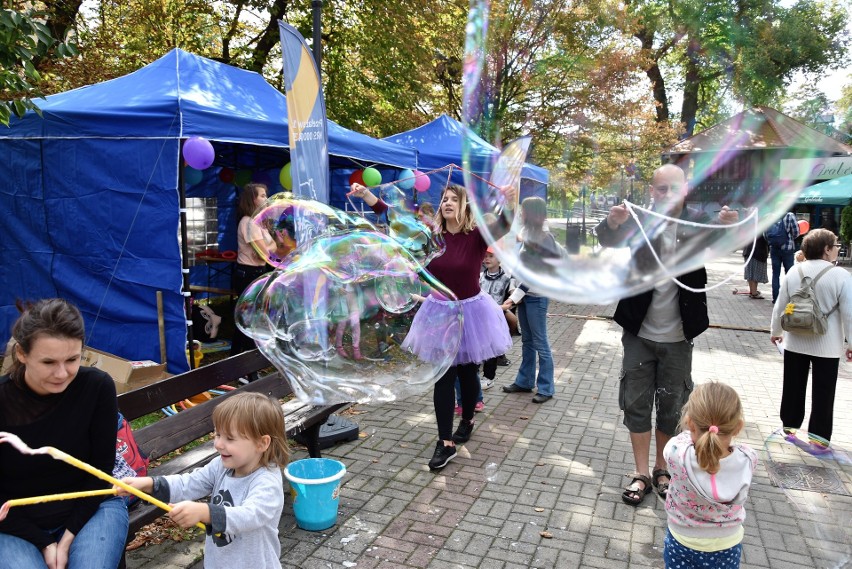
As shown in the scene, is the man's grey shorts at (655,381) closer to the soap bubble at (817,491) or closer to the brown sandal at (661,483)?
the brown sandal at (661,483)

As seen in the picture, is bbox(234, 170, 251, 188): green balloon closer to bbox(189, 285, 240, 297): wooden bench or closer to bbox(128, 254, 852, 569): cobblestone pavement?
bbox(189, 285, 240, 297): wooden bench

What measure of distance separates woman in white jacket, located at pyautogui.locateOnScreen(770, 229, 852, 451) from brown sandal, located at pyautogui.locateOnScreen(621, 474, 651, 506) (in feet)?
4.47

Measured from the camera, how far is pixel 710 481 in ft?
8.18

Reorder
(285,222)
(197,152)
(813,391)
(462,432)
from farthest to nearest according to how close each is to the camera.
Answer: (197,152)
(462,432)
(285,222)
(813,391)

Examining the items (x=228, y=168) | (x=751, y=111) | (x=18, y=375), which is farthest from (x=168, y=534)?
(x=228, y=168)

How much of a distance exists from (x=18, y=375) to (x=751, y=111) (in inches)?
115

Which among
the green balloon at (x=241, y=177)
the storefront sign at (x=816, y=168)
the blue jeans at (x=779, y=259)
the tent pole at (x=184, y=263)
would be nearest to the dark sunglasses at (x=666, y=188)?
the storefront sign at (x=816, y=168)

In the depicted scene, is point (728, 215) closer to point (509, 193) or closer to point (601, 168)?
point (601, 168)

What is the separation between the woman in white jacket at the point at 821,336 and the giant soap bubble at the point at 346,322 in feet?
8.32

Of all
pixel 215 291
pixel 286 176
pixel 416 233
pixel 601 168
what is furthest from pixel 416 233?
pixel 286 176

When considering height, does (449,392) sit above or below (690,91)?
below

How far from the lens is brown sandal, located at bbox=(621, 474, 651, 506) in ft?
12.9

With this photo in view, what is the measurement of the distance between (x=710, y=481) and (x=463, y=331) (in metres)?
2.16

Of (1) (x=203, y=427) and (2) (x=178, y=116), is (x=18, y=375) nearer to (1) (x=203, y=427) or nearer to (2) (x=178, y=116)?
(1) (x=203, y=427)
